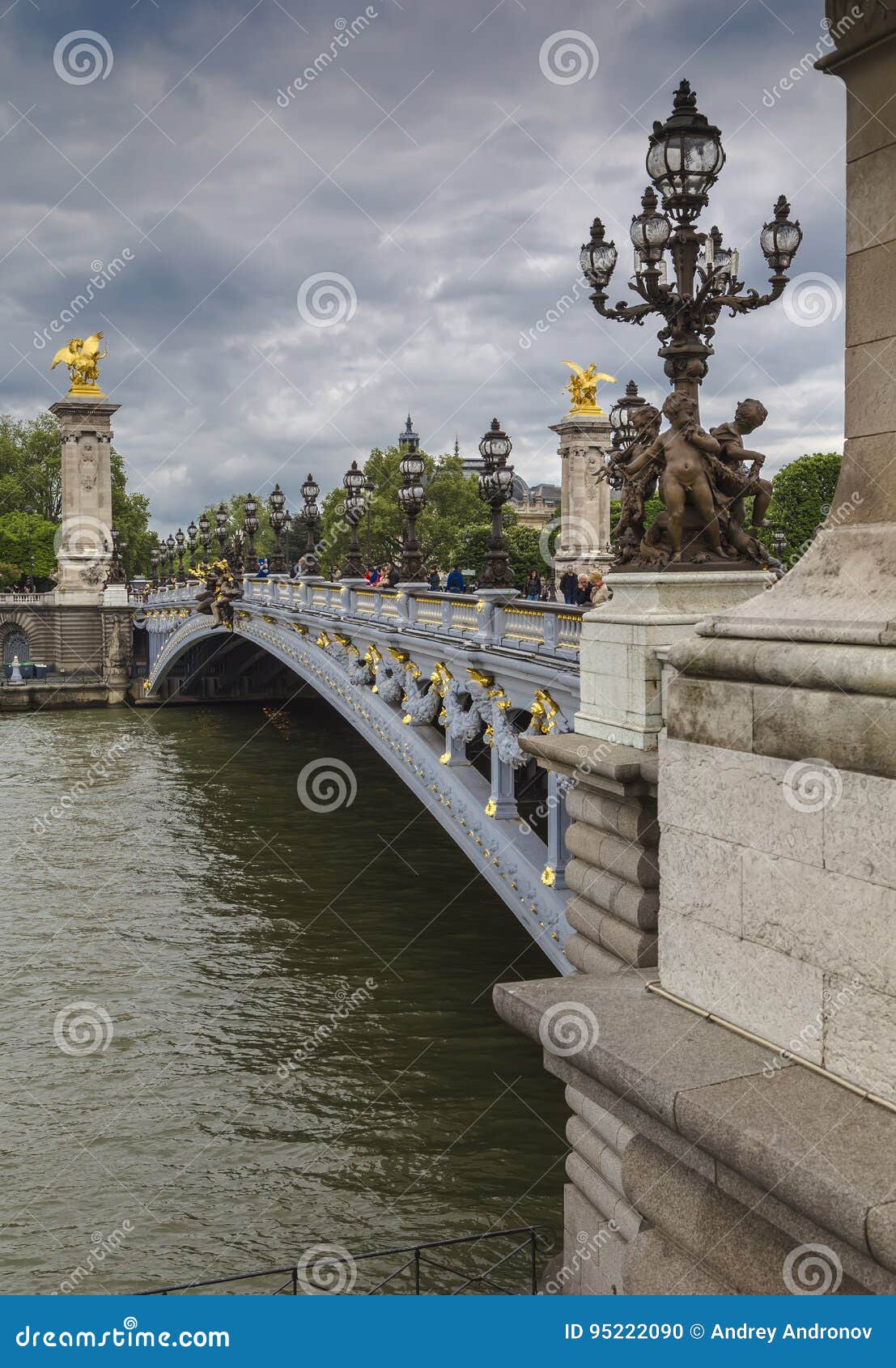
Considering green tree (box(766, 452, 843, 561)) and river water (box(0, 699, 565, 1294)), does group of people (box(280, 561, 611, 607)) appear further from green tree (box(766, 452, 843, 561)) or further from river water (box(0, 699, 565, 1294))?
green tree (box(766, 452, 843, 561))

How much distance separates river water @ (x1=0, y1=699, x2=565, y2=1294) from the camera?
32.6 feet

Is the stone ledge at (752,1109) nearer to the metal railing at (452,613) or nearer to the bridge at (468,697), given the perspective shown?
the bridge at (468,697)

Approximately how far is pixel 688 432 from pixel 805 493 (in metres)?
37.8

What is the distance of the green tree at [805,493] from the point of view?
42.5 meters

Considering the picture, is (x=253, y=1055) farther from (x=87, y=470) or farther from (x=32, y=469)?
(x=32, y=469)

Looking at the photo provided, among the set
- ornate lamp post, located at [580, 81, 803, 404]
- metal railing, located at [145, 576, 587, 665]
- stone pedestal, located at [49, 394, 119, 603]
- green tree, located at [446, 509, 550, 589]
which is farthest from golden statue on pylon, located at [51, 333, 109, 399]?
ornate lamp post, located at [580, 81, 803, 404]

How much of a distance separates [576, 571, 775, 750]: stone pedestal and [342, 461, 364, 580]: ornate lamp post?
48.3ft

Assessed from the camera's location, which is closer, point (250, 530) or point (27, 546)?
point (250, 530)

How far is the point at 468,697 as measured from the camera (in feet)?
59.1

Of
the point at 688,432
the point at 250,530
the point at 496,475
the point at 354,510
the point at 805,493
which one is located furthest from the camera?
the point at 805,493

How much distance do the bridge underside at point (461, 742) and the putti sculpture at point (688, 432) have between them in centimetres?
453

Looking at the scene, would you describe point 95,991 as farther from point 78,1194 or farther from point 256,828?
point 256,828

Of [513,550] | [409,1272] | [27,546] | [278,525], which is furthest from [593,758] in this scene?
[27,546]

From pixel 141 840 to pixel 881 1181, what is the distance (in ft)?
71.3
